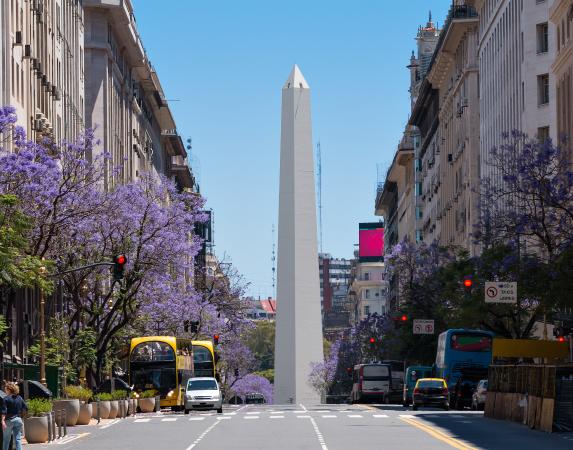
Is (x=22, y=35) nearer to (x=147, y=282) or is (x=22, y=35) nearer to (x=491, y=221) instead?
(x=147, y=282)

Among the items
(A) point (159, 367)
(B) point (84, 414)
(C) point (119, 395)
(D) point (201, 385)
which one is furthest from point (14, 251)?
(A) point (159, 367)

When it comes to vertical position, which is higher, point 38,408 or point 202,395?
point 38,408

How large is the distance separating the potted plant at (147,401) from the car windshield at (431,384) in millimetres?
12159

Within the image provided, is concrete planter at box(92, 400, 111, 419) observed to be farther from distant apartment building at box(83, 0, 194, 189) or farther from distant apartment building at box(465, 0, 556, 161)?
distant apartment building at box(465, 0, 556, 161)

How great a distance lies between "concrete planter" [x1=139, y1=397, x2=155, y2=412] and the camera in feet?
244

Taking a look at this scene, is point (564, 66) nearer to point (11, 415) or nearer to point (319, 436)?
point (319, 436)

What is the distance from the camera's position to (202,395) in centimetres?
6850

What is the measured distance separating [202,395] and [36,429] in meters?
27.1

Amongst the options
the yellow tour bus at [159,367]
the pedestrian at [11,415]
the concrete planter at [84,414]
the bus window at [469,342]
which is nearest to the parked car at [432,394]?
the bus window at [469,342]

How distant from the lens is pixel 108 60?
336 ft

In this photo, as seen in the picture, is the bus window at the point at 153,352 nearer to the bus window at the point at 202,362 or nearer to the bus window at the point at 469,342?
the bus window at the point at 202,362

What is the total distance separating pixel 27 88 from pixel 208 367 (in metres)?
24.1

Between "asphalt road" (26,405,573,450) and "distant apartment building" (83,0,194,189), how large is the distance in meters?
28.4

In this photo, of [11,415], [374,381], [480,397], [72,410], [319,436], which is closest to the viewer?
[11,415]
